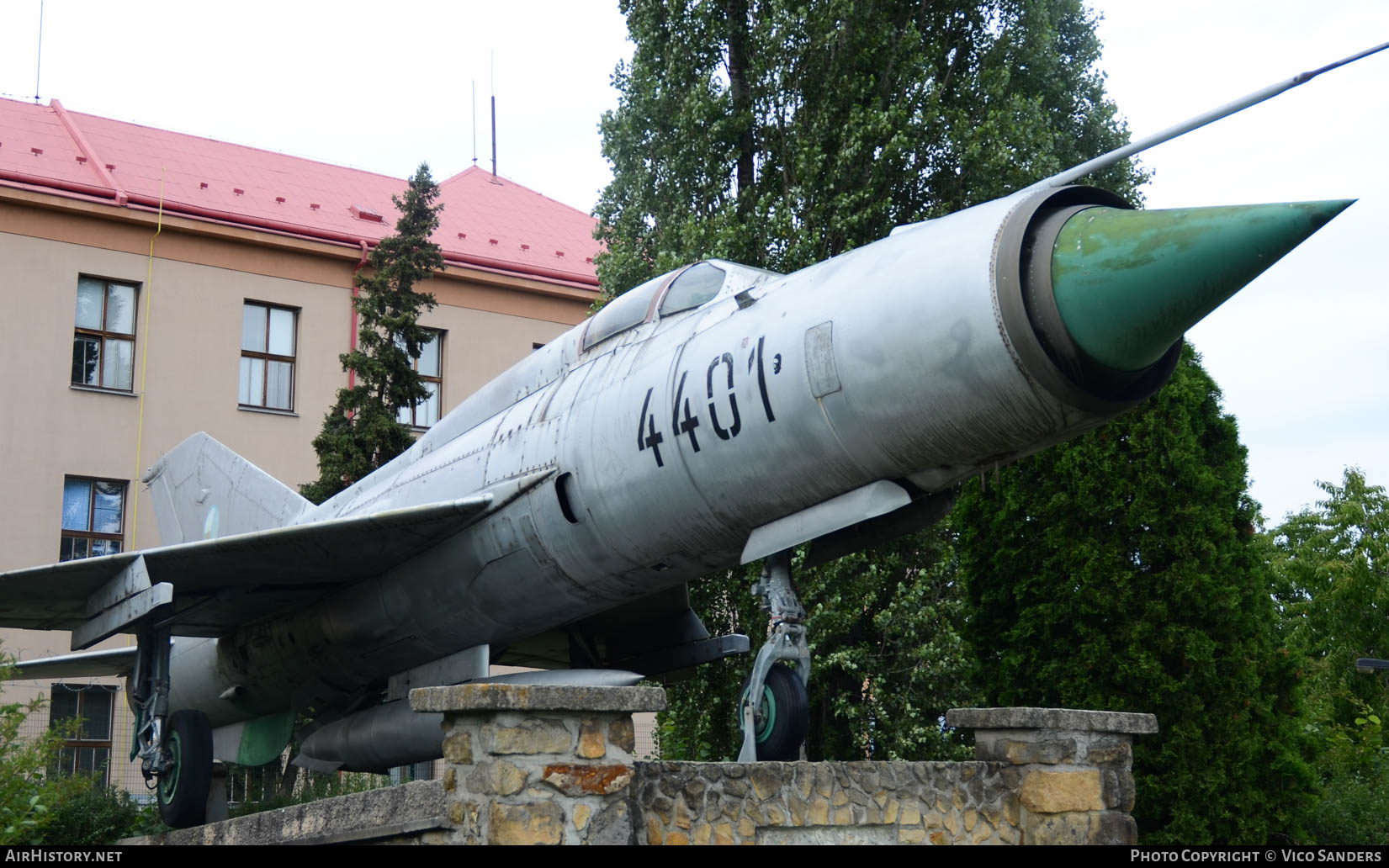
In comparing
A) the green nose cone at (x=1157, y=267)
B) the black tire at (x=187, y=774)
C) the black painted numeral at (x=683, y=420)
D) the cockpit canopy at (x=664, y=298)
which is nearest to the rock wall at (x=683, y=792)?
the black tire at (x=187, y=774)

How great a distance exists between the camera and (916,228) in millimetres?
6574

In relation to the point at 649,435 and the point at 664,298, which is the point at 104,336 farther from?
the point at 649,435

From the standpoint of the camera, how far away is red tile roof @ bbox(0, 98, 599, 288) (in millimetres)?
20188

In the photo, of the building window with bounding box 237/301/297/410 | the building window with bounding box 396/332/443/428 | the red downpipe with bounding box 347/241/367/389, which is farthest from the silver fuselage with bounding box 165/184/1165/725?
the building window with bounding box 396/332/443/428

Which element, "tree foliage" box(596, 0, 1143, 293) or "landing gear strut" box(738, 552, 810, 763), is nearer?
"landing gear strut" box(738, 552, 810, 763)

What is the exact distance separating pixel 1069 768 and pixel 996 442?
2.03m

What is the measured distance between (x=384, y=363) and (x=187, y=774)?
922cm

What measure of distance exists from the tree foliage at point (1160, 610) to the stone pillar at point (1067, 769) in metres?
2.40

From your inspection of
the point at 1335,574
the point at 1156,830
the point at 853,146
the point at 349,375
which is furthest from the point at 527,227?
the point at 1156,830

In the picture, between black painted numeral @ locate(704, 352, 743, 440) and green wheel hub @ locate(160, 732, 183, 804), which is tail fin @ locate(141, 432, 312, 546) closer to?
green wheel hub @ locate(160, 732, 183, 804)

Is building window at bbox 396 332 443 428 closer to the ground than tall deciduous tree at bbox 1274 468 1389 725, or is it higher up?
higher up

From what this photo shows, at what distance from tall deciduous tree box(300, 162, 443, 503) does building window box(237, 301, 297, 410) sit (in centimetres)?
297

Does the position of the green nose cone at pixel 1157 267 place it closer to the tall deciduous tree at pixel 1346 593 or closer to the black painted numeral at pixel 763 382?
the black painted numeral at pixel 763 382

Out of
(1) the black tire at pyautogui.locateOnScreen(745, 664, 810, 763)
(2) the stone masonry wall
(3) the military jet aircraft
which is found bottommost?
(2) the stone masonry wall
